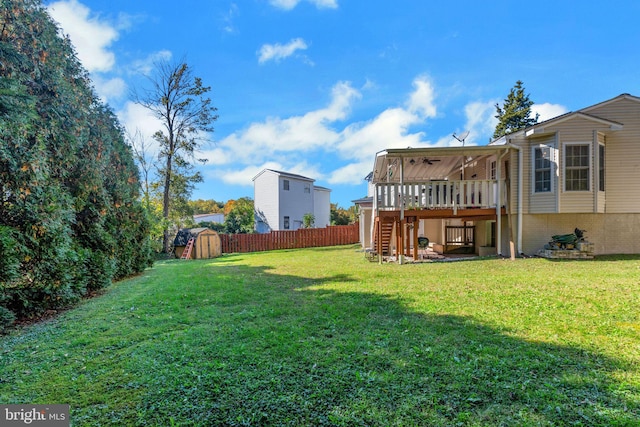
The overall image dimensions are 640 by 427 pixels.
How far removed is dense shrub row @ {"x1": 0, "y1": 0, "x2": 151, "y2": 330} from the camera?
4.46 m

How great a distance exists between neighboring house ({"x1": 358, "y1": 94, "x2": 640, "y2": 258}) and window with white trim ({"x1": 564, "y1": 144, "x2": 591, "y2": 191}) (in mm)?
27

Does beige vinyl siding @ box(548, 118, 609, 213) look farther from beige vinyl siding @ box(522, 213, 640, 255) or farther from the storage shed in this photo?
the storage shed

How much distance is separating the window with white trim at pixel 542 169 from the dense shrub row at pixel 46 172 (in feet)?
42.4

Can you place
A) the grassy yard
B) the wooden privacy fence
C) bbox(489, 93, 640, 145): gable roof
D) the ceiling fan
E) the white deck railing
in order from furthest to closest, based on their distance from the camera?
the wooden privacy fence → the ceiling fan → the white deck railing → bbox(489, 93, 640, 145): gable roof → the grassy yard

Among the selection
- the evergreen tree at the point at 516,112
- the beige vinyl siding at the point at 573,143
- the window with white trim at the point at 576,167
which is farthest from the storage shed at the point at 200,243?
the evergreen tree at the point at 516,112

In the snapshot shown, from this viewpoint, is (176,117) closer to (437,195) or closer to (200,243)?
(200,243)

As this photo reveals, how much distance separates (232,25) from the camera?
35.8 feet

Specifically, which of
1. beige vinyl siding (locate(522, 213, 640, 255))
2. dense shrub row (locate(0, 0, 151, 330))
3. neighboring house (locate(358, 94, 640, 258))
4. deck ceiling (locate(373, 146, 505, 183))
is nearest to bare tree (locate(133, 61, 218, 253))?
dense shrub row (locate(0, 0, 151, 330))

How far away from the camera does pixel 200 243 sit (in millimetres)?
16906

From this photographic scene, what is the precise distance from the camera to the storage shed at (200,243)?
16.7 metres

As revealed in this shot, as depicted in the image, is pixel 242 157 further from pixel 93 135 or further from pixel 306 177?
pixel 93 135

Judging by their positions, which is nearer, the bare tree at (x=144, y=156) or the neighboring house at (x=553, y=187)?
the neighboring house at (x=553, y=187)

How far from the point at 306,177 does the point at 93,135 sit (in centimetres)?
2213

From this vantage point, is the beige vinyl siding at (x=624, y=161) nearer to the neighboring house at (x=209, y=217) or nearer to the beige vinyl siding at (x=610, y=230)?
the beige vinyl siding at (x=610, y=230)
